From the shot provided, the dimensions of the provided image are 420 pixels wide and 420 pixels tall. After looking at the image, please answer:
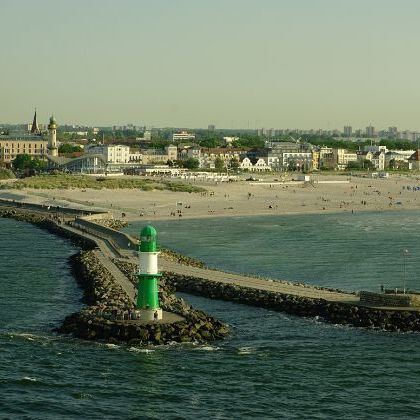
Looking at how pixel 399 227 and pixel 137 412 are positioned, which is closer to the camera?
pixel 137 412

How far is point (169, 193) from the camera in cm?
8781

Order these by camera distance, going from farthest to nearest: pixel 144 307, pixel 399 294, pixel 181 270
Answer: pixel 181 270
pixel 399 294
pixel 144 307

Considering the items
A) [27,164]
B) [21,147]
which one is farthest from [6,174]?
[21,147]

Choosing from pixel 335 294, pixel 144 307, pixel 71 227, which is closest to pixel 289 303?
pixel 335 294

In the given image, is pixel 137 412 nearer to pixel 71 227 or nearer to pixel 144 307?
pixel 144 307

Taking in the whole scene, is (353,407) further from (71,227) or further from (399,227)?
(399,227)

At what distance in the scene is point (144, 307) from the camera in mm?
28828

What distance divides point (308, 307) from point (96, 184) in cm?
5999

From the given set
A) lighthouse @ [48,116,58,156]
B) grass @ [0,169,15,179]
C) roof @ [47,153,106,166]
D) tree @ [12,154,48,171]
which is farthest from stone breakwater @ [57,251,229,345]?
lighthouse @ [48,116,58,156]

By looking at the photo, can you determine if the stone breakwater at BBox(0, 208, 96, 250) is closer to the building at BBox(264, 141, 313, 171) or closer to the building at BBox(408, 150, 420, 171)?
the building at BBox(264, 141, 313, 171)

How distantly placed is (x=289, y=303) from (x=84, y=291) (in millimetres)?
7225

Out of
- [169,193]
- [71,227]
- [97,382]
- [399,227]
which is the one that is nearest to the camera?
[97,382]

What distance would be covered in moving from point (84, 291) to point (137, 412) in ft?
48.7

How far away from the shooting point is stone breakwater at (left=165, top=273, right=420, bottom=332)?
30250mm
